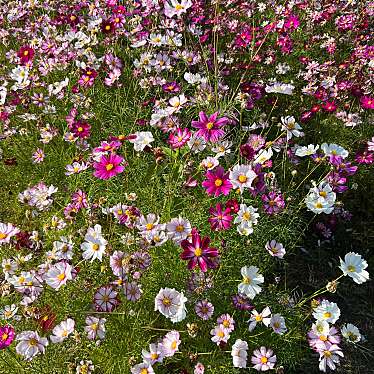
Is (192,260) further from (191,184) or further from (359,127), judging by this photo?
(359,127)

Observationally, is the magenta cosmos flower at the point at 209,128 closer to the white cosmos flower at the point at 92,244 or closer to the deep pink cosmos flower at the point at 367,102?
the white cosmos flower at the point at 92,244

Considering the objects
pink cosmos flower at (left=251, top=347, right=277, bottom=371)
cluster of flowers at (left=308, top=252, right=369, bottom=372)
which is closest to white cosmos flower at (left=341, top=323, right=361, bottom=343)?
cluster of flowers at (left=308, top=252, right=369, bottom=372)

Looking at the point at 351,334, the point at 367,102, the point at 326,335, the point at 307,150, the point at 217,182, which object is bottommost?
the point at 351,334

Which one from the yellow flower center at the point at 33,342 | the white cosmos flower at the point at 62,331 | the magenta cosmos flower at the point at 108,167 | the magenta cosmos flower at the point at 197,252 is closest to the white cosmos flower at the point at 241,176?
the magenta cosmos flower at the point at 197,252

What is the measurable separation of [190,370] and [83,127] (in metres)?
1.22

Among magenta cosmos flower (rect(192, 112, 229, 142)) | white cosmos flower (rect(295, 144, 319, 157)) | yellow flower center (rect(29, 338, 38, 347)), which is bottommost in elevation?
yellow flower center (rect(29, 338, 38, 347))

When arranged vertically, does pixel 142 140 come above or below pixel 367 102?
above

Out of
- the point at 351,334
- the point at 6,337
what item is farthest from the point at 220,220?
the point at 6,337

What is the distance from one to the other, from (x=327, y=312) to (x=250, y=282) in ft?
0.96

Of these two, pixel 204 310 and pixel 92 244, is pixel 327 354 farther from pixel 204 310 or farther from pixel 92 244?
pixel 92 244

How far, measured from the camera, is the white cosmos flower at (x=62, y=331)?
5.22ft

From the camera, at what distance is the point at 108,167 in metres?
1.71

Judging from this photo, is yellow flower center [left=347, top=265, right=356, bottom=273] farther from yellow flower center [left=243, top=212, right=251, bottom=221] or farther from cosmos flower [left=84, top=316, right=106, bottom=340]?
cosmos flower [left=84, top=316, right=106, bottom=340]

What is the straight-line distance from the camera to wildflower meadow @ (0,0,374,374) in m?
1.67
